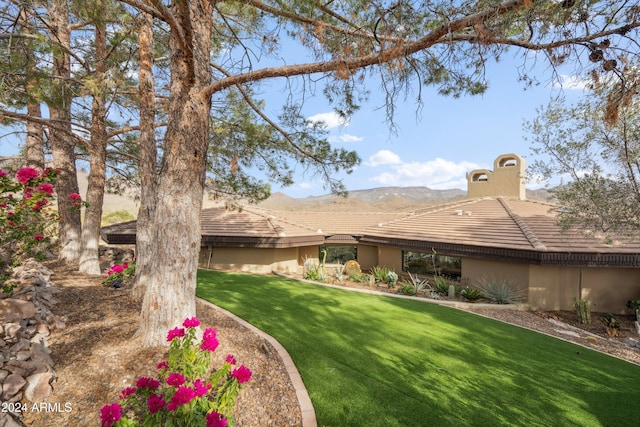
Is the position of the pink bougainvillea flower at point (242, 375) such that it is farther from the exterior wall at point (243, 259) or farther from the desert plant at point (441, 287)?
the exterior wall at point (243, 259)

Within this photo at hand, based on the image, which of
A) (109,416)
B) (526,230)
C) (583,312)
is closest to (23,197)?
(109,416)

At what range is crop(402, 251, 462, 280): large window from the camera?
45.1 feet

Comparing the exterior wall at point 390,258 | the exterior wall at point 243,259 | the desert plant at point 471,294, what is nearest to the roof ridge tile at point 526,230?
the desert plant at point 471,294

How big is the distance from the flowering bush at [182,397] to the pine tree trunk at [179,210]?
1.27 meters

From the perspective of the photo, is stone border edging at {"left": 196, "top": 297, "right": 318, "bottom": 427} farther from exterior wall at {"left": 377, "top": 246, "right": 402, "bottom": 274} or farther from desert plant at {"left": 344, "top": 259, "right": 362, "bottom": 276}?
exterior wall at {"left": 377, "top": 246, "right": 402, "bottom": 274}

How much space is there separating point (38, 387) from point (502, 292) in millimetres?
12827

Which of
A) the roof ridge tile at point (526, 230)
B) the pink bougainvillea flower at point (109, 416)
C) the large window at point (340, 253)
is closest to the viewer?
the pink bougainvillea flower at point (109, 416)

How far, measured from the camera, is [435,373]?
503cm

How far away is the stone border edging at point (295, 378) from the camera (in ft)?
11.4

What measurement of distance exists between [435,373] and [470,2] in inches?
230

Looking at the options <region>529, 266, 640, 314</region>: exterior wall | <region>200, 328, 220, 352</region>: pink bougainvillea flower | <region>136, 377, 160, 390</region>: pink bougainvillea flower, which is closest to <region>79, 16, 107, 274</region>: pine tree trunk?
<region>200, 328, 220, 352</region>: pink bougainvillea flower

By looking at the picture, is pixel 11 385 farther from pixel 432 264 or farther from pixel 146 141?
pixel 432 264

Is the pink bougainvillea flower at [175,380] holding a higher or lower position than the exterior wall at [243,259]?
higher

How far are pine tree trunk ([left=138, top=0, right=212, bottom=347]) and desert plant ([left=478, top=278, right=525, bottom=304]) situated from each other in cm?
1114
